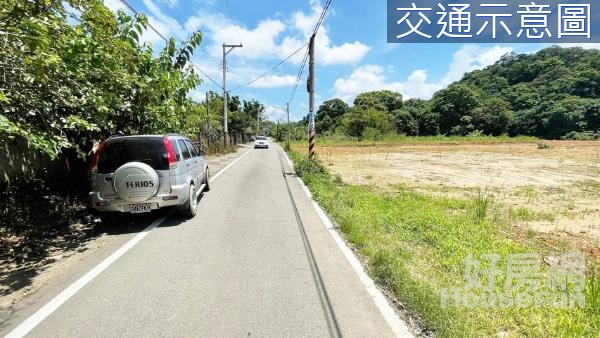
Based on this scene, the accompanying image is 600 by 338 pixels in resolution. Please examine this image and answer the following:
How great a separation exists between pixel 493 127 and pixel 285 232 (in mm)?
87106

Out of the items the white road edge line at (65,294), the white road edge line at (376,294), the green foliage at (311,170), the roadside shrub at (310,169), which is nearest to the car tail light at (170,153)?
the white road edge line at (65,294)

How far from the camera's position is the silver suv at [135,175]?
663 cm

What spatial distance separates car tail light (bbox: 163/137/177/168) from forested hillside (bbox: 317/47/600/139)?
65.6 meters

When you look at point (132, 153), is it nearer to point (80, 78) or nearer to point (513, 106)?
point (80, 78)

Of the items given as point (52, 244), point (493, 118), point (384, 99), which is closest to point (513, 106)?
point (493, 118)

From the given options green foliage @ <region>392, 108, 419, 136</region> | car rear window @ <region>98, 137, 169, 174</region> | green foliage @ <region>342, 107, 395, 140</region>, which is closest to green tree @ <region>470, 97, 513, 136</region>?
green foliage @ <region>392, 108, 419, 136</region>

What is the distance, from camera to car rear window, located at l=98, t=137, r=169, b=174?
6812mm

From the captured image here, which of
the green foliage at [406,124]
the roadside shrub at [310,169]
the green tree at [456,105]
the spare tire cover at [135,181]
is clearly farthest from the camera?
the green foliage at [406,124]

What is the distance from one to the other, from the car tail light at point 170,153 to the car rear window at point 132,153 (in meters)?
0.06

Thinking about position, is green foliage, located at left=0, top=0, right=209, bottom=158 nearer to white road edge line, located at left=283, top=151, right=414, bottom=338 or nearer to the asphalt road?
the asphalt road

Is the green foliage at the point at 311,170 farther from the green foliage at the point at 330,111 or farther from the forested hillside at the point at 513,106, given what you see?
the green foliage at the point at 330,111

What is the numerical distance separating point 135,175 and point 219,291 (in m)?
3.43

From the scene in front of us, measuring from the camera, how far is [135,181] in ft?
21.7

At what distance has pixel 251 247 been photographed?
585 centimetres
